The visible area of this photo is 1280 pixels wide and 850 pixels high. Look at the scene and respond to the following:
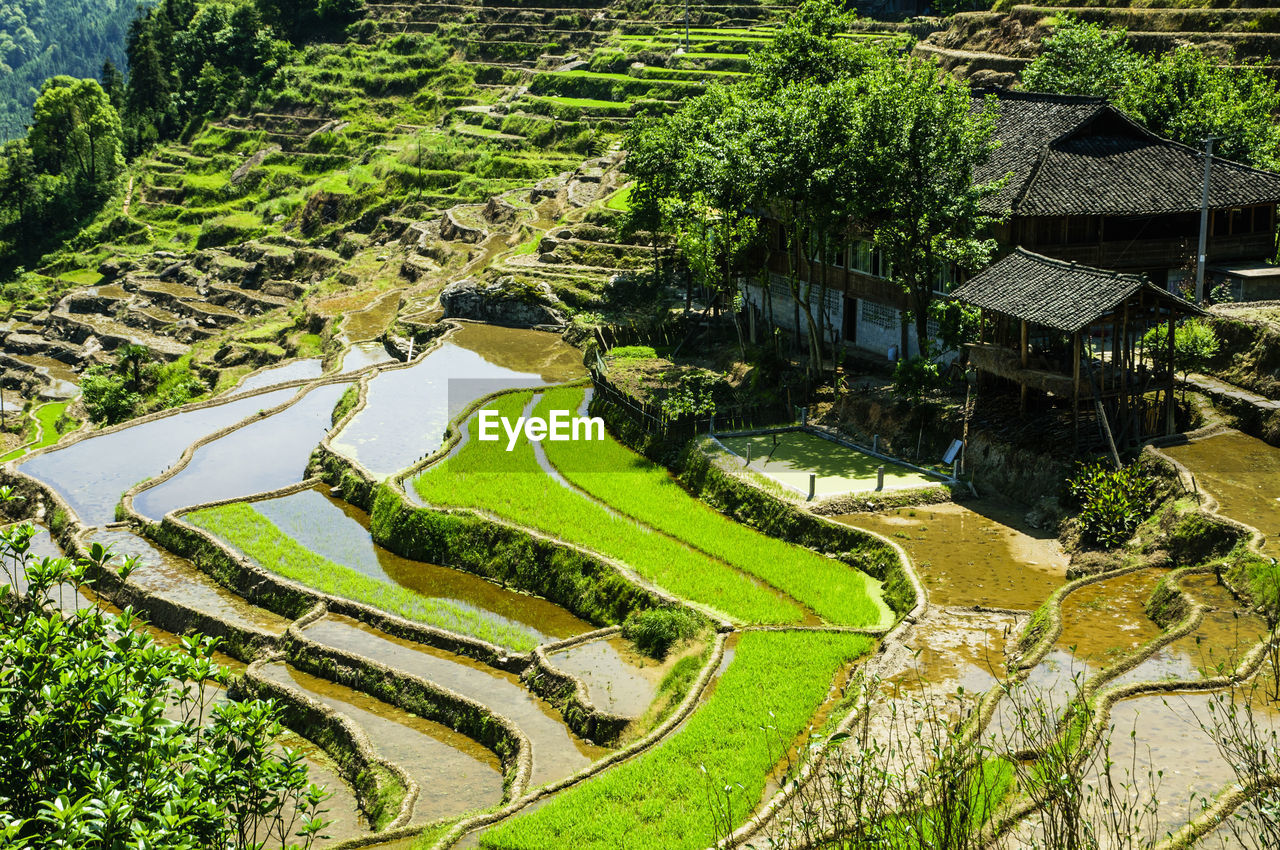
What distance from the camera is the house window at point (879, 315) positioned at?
131ft

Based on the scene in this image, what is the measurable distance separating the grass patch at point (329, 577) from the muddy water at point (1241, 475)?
1560cm

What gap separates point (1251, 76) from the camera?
45.5m

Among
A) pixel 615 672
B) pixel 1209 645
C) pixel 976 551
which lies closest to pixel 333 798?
pixel 615 672

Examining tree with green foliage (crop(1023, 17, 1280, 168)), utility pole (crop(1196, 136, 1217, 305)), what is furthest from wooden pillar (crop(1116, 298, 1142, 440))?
tree with green foliage (crop(1023, 17, 1280, 168))

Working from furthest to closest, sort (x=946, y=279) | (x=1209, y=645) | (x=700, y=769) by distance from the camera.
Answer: (x=946, y=279)
(x=1209, y=645)
(x=700, y=769)

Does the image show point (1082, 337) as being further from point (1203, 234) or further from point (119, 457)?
point (119, 457)

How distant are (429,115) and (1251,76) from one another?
6853cm

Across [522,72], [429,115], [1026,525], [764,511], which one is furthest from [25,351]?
[1026,525]

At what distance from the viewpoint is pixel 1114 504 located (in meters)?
26.8

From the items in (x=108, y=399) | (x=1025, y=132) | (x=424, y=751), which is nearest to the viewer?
(x=424, y=751)

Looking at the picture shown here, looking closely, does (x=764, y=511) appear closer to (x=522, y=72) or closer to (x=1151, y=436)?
(x=1151, y=436)

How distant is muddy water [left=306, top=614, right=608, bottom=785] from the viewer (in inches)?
905

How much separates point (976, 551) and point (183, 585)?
68.2 feet

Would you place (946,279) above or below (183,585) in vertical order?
above
